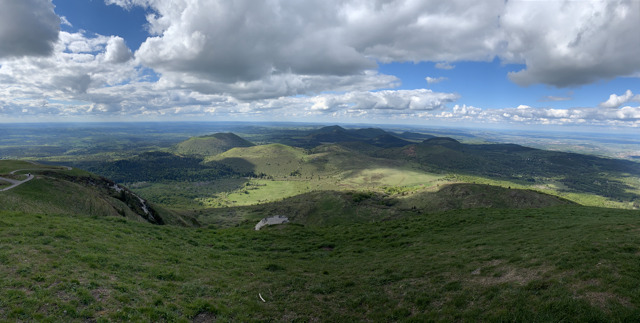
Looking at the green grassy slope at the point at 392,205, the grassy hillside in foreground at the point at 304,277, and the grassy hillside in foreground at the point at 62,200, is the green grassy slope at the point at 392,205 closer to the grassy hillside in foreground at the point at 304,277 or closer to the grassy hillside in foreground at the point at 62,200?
the grassy hillside in foreground at the point at 62,200

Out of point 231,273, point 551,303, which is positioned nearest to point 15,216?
point 231,273

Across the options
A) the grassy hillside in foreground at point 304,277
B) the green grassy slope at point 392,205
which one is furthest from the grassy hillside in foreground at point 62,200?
the green grassy slope at point 392,205

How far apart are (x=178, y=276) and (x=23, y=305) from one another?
26.3 ft

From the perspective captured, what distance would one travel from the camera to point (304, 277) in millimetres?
21641

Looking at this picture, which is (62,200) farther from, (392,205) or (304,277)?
(392,205)

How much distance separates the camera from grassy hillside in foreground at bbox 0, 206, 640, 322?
1255 cm

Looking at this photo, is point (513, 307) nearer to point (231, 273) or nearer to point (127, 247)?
point (231, 273)

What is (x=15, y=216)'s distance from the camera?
25359mm

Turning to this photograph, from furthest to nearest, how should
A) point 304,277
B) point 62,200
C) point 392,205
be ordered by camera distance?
1. point 392,205
2. point 62,200
3. point 304,277

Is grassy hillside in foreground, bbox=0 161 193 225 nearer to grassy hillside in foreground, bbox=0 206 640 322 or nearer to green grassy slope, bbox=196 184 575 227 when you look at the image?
grassy hillside in foreground, bbox=0 206 640 322

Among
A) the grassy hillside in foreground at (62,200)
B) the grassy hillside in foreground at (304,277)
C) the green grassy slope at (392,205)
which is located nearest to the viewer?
the grassy hillside in foreground at (304,277)

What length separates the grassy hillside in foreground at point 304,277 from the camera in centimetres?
1255

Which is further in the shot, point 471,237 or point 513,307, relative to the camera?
point 471,237

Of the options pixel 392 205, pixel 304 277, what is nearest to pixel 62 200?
pixel 304 277
